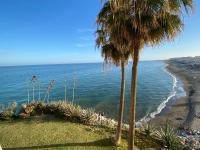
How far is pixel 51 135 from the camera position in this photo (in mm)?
13641

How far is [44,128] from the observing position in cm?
1470

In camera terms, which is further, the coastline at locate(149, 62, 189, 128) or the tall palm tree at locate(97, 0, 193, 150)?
the coastline at locate(149, 62, 189, 128)

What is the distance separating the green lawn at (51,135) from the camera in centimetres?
1239

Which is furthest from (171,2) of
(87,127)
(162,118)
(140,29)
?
(162,118)

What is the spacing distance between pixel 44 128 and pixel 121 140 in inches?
197

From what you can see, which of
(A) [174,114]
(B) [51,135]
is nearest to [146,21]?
(B) [51,135]

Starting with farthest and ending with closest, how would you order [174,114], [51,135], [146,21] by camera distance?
1. [174,114]
2. [51,135]
3. [146,21]

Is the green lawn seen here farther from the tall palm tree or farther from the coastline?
the coastline

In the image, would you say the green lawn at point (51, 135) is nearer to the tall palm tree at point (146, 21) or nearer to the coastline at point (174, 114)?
the tall palm tree at point (146, 21)

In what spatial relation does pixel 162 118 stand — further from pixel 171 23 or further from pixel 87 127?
pixel 171 23

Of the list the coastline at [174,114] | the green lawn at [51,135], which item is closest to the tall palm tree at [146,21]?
the green lawn at [51,135]

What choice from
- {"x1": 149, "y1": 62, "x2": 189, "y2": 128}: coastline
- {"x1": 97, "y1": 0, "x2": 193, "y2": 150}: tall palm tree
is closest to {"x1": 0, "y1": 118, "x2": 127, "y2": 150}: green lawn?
{"x1": 97, "y1": 0, "x2": 193, "y2": 150}: tall palm tree

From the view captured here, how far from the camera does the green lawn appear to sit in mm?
12391

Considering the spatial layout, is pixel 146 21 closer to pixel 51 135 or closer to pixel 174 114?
pixel 51 135
